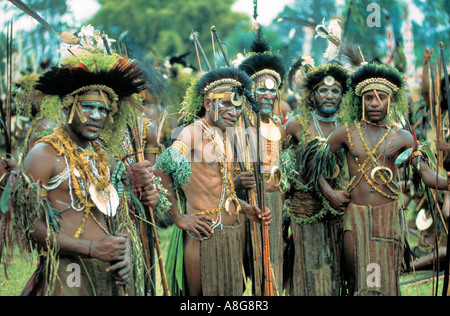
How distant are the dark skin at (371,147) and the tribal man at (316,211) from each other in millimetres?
405

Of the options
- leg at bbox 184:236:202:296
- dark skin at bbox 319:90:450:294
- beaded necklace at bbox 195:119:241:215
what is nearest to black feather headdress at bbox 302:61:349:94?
dark skin at bbox 319:90:450:294

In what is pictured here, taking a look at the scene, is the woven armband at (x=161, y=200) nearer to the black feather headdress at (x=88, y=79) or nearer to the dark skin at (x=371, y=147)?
the black feather headdress at (x=88, y=79)

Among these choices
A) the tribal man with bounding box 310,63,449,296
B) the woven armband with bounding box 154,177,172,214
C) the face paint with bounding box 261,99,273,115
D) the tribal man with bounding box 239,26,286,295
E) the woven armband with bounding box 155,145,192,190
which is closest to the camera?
the woven armband with bounding box 154,177,172,214

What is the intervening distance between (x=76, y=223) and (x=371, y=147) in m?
2.62

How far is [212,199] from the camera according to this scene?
4.26 m

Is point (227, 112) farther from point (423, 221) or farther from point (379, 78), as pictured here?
point (423, 221)

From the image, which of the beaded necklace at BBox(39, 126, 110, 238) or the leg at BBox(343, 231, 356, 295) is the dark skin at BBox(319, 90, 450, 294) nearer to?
the leg at BBox(343, 231, 356, 295)

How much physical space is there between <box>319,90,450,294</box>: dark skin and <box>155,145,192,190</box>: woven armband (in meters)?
1.50

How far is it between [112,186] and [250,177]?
4.05 ft

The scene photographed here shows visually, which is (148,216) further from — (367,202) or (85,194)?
(367,202)

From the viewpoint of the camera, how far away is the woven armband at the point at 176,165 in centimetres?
405

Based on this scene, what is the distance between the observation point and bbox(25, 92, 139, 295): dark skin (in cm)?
318

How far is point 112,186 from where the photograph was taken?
345cm
